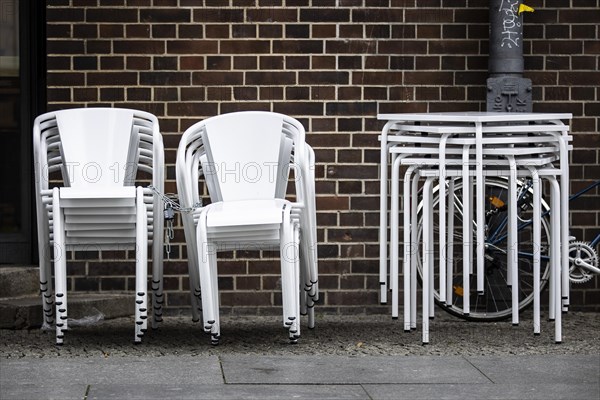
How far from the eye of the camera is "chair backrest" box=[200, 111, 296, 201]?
7039 mm

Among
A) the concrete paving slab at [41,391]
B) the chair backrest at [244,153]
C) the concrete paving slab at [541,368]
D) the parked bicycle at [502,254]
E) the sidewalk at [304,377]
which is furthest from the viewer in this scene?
the parked bicycle at [502,254]

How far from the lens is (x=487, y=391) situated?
581 centimetres

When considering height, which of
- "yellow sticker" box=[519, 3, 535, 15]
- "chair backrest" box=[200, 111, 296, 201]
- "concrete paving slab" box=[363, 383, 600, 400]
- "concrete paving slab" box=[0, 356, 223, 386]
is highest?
"yellow sticker" box=[519, 3, 535, 15]

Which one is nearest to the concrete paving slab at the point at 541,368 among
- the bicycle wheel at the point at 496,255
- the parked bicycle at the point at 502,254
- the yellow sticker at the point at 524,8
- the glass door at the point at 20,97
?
the parked bicycle at the point at 502,254

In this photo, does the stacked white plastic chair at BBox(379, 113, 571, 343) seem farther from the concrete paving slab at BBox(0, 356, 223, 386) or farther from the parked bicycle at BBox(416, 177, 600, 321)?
the concrete paving slab at BBox(0, 356, 223, 386)

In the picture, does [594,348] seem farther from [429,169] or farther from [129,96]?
[129,96]

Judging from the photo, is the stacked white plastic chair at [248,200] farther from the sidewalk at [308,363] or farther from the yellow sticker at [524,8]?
the yellow sticker at [524,8]

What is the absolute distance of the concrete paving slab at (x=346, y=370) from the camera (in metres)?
6.06

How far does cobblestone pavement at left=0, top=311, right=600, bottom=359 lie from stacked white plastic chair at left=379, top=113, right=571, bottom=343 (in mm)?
183

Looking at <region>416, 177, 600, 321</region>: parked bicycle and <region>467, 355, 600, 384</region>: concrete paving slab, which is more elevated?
<region>416, 177, 600, 321</region>: parked bicycle

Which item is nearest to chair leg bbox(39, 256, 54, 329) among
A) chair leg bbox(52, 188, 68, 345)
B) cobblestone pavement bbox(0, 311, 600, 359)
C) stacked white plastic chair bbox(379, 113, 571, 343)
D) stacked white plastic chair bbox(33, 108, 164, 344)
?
stacked white plastic chair bbox(33, 108, 164, 344)

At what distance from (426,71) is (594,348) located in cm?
220

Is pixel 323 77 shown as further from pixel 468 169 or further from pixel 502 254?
pixel 468 169

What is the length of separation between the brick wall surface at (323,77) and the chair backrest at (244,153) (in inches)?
46.9
